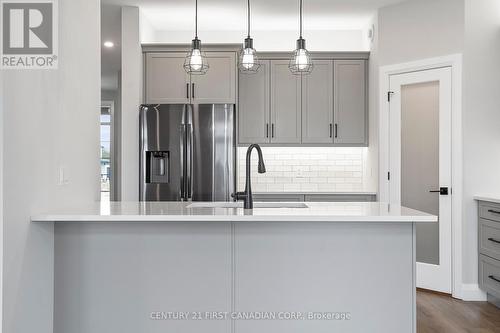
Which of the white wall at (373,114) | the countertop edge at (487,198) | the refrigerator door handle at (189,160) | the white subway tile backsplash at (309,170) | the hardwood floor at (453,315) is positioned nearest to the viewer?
the hardwood floor at (453,315)

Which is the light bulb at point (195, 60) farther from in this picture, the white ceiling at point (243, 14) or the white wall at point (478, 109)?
the white wall at point (478, 109)

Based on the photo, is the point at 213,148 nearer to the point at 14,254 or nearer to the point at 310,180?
the point at 310,180

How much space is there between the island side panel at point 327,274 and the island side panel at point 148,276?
0.13 m

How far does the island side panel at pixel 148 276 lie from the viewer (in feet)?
7.41

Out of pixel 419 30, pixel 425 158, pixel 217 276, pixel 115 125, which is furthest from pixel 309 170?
pixel 115 125

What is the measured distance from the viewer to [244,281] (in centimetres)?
227

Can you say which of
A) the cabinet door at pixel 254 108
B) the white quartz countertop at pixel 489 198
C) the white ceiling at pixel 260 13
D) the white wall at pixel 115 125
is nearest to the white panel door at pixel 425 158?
the white quartz countertop at pixel 489 198

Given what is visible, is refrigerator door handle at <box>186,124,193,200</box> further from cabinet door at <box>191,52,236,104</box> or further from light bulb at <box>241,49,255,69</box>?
light bulb at <box>241,49,255,69</box>

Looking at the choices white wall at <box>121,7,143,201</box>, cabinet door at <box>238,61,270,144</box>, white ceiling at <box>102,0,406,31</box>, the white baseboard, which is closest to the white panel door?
the white baseboard

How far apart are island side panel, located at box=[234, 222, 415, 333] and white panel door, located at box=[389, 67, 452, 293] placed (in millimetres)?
2151

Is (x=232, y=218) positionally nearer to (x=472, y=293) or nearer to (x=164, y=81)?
(x=472, y=293)

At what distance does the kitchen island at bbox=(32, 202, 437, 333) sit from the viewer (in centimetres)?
225

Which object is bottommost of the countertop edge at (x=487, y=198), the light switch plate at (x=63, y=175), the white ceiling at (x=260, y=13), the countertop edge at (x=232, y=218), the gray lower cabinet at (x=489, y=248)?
the gray lower cabinet at (x=489, y=248)

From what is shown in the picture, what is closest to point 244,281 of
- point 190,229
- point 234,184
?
point 190,229
